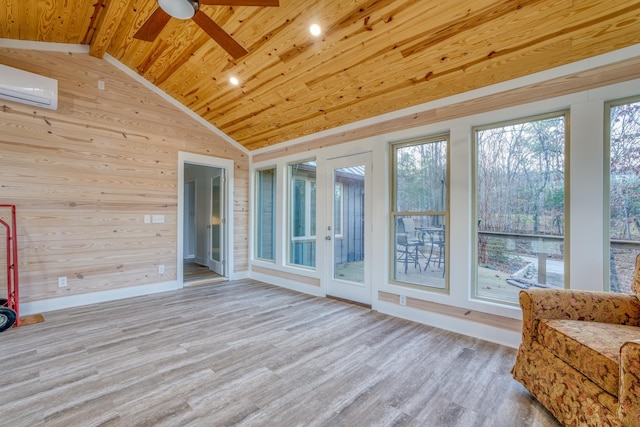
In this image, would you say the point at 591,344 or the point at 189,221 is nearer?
the point at 591,344

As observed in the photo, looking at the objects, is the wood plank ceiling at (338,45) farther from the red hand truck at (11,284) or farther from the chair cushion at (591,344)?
the red hand truck at (11,284)

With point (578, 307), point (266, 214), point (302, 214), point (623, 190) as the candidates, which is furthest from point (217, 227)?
point (623, 190)

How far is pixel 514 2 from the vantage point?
207 cm

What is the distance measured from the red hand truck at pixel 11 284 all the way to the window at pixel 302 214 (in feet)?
10.9

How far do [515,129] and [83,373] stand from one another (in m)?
4.24

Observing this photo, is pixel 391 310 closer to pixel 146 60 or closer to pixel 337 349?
pixel 337 349

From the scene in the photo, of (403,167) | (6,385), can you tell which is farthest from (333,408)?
(403,167)

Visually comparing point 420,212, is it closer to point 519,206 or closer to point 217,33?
point 519,206

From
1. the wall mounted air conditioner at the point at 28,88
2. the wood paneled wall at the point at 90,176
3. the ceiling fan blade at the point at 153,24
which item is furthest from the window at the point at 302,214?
the wall mounted air conditioner at the point at 28,88

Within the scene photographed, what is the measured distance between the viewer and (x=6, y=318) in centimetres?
295

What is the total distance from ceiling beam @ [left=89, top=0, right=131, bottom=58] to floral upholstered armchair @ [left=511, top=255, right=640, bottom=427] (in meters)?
4.52

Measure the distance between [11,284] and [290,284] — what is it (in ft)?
11.2

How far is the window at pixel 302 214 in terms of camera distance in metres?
4.69

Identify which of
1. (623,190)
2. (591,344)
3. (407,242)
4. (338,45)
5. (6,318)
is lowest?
(6,318)
